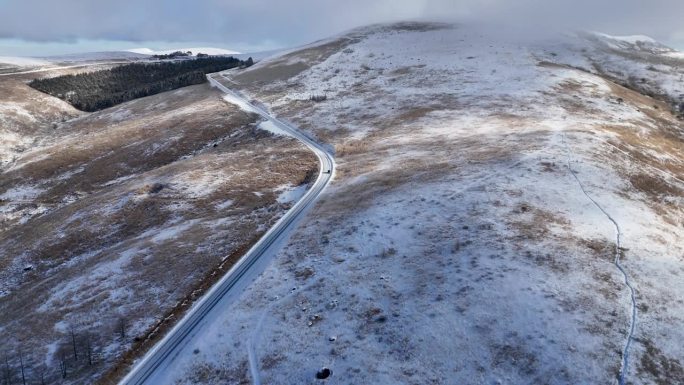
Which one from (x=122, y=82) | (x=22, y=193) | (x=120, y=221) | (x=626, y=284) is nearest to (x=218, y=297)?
(x=120, y=221)

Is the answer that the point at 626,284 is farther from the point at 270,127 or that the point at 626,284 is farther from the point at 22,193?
the point at 22,193

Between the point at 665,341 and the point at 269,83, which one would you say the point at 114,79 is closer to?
the point at 269,83

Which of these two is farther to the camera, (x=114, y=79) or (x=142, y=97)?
(x=114, y=79)

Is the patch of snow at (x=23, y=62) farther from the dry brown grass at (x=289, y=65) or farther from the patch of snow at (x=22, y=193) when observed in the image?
the patch of snow at (x=22, y=193)

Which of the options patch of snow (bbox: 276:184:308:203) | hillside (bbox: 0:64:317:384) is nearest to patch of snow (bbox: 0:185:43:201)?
hillside (bbox: 0:64:317:384)

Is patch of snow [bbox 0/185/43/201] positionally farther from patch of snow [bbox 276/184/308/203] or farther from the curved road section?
the curved road section

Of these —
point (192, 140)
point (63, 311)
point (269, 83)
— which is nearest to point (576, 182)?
point (63, 311)
